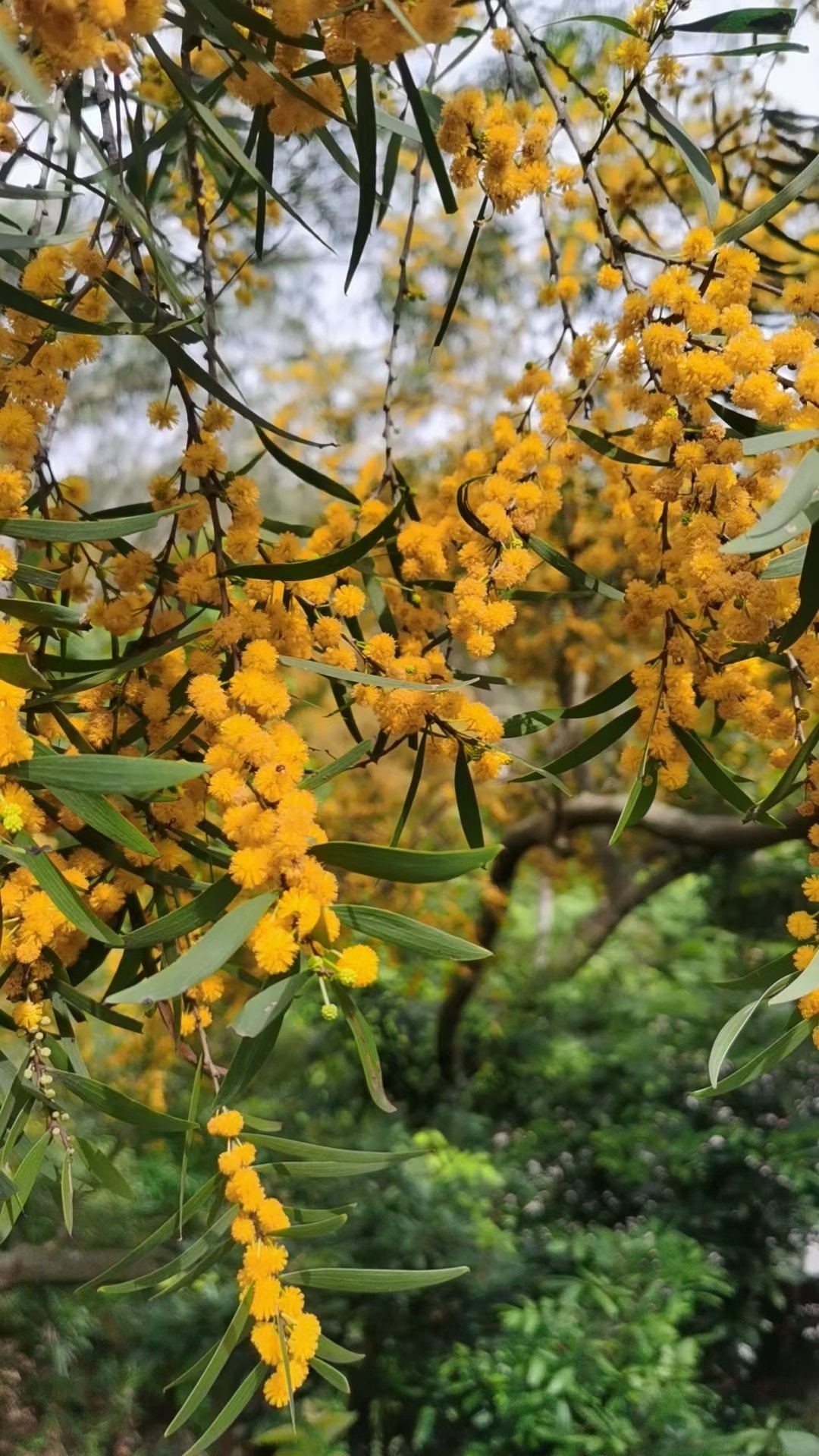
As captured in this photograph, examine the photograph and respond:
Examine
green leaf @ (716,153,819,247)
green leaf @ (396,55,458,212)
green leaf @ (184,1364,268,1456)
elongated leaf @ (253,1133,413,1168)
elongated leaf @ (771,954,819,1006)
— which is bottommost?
green leaf @ (184,1364,268,1456)

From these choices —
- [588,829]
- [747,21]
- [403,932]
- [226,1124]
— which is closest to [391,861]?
[403,932]

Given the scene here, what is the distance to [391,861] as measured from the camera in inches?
14.1

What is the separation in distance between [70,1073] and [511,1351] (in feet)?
4.14

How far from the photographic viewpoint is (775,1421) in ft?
4.44

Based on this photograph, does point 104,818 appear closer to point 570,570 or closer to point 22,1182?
point 22,1182

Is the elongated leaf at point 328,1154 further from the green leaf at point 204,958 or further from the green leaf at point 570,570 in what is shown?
the green leaf at point 570,570

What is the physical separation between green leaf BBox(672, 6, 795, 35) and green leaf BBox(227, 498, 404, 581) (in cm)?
31

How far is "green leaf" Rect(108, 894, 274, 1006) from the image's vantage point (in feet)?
0.99

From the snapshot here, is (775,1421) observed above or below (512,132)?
below

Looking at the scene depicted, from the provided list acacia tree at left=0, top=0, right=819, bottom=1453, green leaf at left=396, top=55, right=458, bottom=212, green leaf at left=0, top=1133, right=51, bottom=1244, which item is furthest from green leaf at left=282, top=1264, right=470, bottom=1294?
green leaf at left=396, top=55, right=458, bottom=212

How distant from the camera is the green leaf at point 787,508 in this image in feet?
0.98

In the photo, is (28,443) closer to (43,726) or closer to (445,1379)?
(43,726)

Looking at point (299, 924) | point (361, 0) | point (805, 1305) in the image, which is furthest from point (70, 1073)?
point (805, 1305)

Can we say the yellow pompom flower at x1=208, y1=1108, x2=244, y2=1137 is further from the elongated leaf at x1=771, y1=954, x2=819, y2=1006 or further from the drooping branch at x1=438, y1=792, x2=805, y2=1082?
the drooping branch at x1=438, y1=792, x2=805, y2=1082
